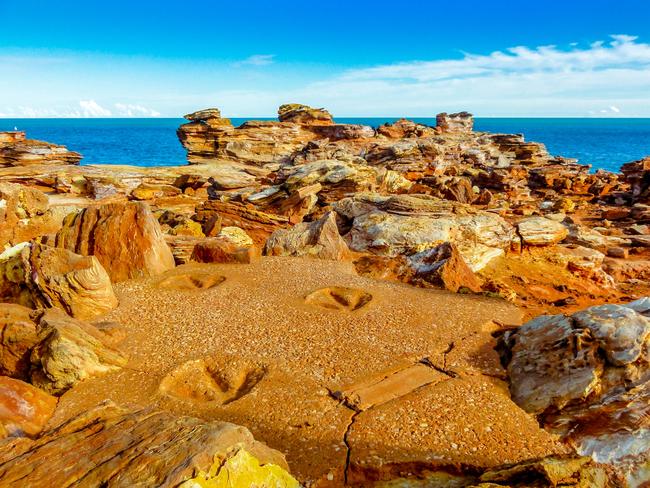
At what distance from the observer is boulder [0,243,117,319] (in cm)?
1014

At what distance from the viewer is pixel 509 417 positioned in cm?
696

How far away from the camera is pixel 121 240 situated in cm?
1296

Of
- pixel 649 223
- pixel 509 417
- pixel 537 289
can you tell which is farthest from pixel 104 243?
pixel 649 223

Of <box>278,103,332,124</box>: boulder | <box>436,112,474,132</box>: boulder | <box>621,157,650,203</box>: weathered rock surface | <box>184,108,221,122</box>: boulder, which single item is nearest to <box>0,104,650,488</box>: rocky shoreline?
<box>621,157,650,203</box>: weathered rock surface

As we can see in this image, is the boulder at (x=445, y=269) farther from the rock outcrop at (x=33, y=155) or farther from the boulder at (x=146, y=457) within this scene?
the rock outcrop at (x=33, y=155)

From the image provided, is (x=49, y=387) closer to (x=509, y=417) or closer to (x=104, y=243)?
(x=104, y=243)

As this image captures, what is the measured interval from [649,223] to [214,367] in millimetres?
26382

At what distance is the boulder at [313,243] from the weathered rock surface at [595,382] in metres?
7.50

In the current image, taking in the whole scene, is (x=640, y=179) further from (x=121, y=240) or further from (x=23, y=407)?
(x=23, y=407)

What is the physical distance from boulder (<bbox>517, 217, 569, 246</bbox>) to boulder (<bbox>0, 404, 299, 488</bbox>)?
15189mm

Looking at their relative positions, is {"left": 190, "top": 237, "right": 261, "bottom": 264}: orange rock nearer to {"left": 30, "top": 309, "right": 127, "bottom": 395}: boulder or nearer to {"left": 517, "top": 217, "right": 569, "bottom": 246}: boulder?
{"left": 30, "top": 309, "right": 127, "bottom": 395}: boulder

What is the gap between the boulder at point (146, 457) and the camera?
416 cm

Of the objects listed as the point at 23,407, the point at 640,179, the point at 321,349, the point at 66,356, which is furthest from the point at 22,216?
the point at 640,179

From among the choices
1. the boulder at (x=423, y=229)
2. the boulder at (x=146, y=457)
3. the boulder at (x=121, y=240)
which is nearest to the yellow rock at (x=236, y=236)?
the boulder at (x=121, y=240)
